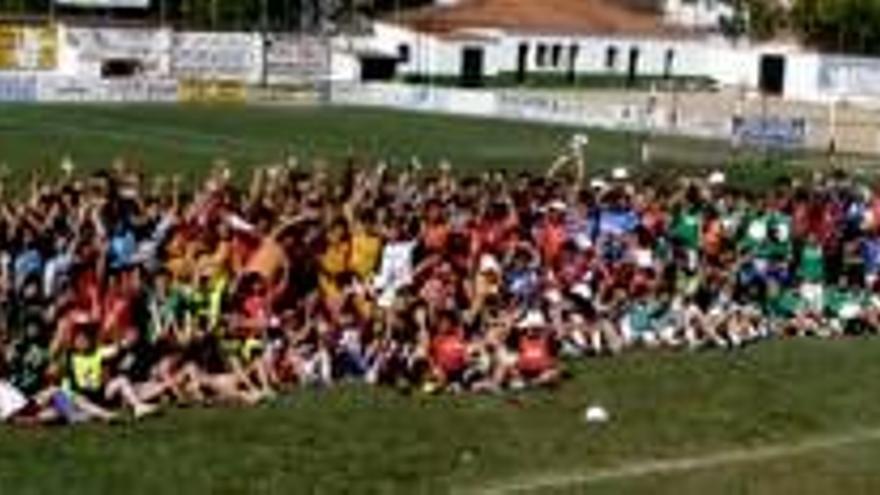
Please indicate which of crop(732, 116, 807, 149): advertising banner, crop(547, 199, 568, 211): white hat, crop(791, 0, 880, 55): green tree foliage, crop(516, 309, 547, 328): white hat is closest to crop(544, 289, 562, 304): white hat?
crop(516, 309, 547, 328): white hat

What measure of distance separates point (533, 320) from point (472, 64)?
7929 centimetres

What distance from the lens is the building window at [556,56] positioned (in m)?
111

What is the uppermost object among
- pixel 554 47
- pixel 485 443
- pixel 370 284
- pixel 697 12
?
pixel 697 12

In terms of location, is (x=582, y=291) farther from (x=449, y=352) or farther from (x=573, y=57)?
(x=573, y=57)

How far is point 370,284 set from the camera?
2159cm

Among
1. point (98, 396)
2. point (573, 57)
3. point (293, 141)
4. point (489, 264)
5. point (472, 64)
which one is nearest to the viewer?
point (98, 396)

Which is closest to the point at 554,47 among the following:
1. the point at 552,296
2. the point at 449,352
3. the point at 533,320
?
the point at 552,296

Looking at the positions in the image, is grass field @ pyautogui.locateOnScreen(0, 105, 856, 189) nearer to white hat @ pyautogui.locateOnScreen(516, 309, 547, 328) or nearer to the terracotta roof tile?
white hat @ pyautogui.locateOnScreen(516, 309, 547, 328)

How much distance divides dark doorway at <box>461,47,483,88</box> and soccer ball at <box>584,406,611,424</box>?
77.4 m

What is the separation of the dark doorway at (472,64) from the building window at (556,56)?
8.90 meters

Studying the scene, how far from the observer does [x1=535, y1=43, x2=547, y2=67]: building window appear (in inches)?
4321

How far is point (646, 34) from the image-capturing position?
11562cm

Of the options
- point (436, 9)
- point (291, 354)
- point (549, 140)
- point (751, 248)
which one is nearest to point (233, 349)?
point (291, 354)

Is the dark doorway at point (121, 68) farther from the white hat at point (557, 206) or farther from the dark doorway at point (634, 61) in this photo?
the dark doorway at point (634, 61)
